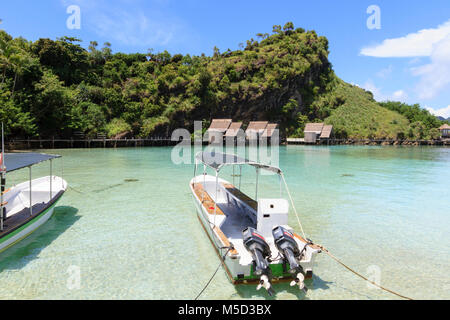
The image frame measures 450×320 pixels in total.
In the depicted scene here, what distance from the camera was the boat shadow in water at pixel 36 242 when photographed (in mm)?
6504

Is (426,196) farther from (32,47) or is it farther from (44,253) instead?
(32,47)

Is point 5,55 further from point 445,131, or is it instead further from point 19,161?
point 445,131

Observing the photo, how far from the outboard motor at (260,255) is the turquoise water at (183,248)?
1.92ft

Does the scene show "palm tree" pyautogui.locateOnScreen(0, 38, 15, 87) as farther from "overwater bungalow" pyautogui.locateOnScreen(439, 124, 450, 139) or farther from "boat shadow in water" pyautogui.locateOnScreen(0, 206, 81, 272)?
"overwater bungalow" pyautogui.locateOnScreen(439, 124, 450, 139)

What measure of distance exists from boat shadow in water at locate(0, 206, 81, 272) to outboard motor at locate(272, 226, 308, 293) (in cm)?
580

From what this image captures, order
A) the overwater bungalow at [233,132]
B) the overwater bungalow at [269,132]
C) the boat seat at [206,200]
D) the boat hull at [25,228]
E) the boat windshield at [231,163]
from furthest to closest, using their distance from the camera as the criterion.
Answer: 1. the overwater bungalow at [269,132]
2. the overwater bungalow at [233,132]
3. the boat seat at [206,200]
4. the boat windshield at [231,163]
5. the boat hull at [25,228]

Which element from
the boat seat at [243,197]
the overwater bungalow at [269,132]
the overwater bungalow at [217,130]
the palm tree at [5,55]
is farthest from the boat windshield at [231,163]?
the overwater bungalow at [269,132]

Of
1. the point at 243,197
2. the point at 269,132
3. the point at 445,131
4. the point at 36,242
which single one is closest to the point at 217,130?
the point at 269,132

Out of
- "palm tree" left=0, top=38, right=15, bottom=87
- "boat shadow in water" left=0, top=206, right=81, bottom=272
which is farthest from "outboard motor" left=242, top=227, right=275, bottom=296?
"palm tree" left=0, top=38, right=15, bottom=87

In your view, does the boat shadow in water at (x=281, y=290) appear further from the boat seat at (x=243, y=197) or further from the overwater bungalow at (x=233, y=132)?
the overwater bungalow at (x=233, y=132)

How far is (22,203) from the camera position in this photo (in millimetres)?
9023

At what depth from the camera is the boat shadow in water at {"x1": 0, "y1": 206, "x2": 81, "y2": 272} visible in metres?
6.50

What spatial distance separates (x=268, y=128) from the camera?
61.6m

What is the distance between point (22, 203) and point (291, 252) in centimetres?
866
